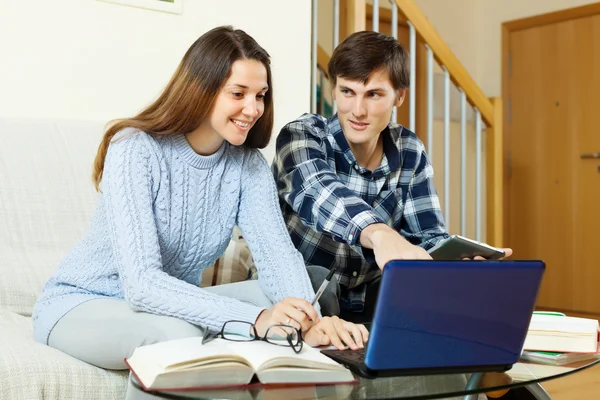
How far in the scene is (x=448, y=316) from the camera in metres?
0.94

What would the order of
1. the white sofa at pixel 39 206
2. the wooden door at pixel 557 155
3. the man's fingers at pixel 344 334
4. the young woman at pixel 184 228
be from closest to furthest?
the man's fingers at pixel 344 334 → the young woman at pixel 184 228 → the white sofa at pixel 39 206 → the wooden door at pixel 557 155

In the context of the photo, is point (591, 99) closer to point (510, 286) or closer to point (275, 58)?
point (275, 58)

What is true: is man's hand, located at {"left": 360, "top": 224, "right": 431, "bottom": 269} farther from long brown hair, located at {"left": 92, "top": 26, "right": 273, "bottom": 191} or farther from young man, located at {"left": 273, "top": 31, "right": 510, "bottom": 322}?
long brown hair, located at {"left": 92, "top": 26, "right": 273, "bottom": 191}

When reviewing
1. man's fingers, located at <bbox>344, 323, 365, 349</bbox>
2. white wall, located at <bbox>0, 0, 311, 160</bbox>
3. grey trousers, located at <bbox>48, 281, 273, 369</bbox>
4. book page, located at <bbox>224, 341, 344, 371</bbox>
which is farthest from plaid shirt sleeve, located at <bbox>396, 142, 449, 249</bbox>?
book page, located at <bbox>224, 341, 344, 371</bbox>

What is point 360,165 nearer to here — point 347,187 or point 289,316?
point 347,187

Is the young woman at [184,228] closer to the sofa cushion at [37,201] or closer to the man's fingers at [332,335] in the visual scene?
the man's fingers at [332,335]

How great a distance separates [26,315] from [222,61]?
0.78 metres

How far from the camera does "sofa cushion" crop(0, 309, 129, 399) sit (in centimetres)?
121

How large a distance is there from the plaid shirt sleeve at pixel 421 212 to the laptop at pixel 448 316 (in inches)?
35.7

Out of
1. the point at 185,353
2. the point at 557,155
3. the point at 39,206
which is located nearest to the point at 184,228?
the point at 39,206

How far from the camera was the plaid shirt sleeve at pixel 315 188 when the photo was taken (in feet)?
4.88

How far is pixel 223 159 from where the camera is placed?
1572 mm

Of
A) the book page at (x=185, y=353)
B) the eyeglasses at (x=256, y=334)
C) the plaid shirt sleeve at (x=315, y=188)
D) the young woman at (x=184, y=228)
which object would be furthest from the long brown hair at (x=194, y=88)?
the book page at (x=185, y=353)

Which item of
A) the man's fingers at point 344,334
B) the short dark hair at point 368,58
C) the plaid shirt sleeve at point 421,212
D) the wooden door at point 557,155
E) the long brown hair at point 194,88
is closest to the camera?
the man's fingers at point 344,334
